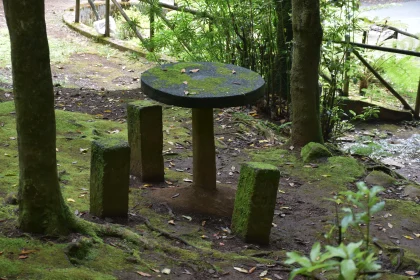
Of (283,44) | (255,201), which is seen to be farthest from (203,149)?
(283,44)

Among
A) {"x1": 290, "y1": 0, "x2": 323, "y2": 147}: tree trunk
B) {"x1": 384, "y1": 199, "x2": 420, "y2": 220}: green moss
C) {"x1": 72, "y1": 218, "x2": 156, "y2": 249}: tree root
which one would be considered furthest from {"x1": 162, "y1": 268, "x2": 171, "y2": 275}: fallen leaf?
{"x1": 290, "y1": 0, "x2": 323, "y2": 147}: tree trunk

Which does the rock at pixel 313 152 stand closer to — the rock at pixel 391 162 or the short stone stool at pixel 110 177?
the rock at pixel 391 162

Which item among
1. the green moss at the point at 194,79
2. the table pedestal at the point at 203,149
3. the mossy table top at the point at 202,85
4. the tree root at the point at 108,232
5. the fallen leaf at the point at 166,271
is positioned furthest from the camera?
the table pedestal at the point at 203,149

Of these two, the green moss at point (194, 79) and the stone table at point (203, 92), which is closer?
the stone table at point (203, 92)

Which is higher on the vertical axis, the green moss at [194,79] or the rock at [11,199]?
the green moss at [194,79]

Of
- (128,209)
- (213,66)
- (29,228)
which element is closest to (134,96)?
(213,66)

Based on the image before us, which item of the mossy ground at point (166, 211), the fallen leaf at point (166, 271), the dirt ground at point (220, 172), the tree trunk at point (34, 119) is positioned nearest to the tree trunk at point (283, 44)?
the dirt ground at point (220, 172)

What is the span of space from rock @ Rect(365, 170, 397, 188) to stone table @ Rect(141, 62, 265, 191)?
166cm

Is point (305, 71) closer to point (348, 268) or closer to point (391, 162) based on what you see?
point (391, 162)

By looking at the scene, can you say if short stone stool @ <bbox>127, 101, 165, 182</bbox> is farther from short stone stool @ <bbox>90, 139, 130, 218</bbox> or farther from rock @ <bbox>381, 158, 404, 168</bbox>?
rock @ <bbox>381, 158, 404, 168</bbox>

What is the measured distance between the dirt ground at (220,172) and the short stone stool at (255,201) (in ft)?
0.29

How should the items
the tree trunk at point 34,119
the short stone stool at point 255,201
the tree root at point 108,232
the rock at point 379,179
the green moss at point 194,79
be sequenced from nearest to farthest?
the tree trunk at point 34,119 → the tree root at point 108,232 → the short stone stool at point 255,201 → the green moss at point 194,79 → the rock at point 379,179

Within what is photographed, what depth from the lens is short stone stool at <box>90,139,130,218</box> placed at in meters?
3.86

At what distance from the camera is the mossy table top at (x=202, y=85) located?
413cm
